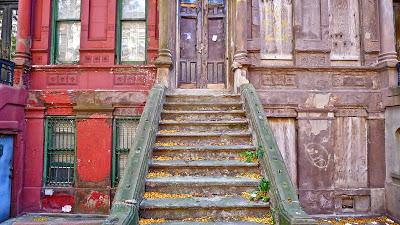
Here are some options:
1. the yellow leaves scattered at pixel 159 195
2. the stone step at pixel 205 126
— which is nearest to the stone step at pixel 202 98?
the stone step at pixel 205 126

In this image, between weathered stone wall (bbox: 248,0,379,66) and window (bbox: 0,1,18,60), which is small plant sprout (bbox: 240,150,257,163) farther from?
window (bbox: 0,1,18,60)

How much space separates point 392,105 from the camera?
8.52 metres

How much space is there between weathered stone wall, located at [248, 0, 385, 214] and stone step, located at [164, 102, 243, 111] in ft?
5.04

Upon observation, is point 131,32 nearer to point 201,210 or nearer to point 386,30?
point 201,210

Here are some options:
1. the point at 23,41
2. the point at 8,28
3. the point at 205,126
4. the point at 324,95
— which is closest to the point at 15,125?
the point at 23,41

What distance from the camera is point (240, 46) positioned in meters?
8.88

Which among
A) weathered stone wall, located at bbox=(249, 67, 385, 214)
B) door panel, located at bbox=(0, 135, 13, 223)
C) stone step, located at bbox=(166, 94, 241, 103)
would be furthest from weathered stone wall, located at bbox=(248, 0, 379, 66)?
door panel, located at bbox=(0, 135, 13, 223)

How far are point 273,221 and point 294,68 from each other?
5510 mm

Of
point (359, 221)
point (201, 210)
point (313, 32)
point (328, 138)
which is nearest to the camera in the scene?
point (201, 210)

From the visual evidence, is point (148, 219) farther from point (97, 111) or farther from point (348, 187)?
point (348, 187)

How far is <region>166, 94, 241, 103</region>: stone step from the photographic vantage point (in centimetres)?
789

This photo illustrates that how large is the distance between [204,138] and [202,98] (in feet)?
6.04

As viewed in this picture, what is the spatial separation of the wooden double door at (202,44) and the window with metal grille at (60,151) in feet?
11.1

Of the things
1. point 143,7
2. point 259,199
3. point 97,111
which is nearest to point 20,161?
point 97,111
